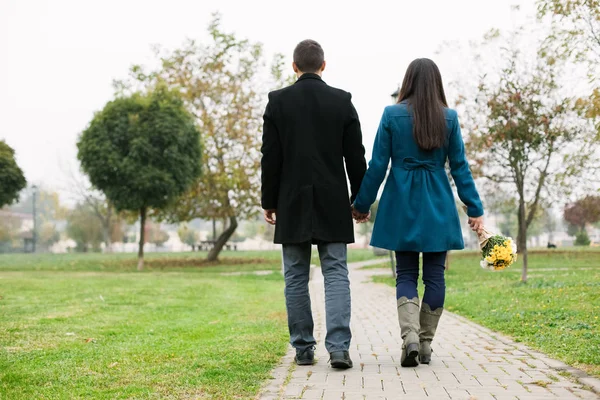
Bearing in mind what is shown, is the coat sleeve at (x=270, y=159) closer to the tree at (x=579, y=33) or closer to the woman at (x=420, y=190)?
the woman at (x=420, y=190)

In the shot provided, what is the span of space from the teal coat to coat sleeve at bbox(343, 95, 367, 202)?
0.32 feet

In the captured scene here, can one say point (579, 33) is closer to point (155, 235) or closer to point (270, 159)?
point (270, 159)

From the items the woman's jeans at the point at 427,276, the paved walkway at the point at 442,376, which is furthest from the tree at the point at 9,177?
the woman's jeans at the point at 427,276

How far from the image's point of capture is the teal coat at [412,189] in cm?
540

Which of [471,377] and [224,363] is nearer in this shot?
[471,377]

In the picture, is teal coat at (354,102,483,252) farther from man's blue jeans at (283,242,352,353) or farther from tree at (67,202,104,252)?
tree at (67,202,104,252)

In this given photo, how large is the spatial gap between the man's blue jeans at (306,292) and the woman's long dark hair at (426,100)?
1.02 m

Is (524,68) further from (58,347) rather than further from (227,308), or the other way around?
(58,347)

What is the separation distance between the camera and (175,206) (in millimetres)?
32344

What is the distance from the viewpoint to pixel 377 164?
5.43 meters

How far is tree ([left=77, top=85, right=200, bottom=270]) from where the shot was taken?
27188mm

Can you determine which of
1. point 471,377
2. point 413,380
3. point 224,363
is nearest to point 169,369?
point 224,363

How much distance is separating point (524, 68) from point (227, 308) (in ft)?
67.5

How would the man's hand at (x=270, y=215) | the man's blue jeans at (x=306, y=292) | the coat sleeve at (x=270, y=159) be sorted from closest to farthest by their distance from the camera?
1. the man's blue jeans at (x=306, y=292)
2. the coat sleeve at (x=270, y=159)
3. the man's hand at (x=270, y=215)
